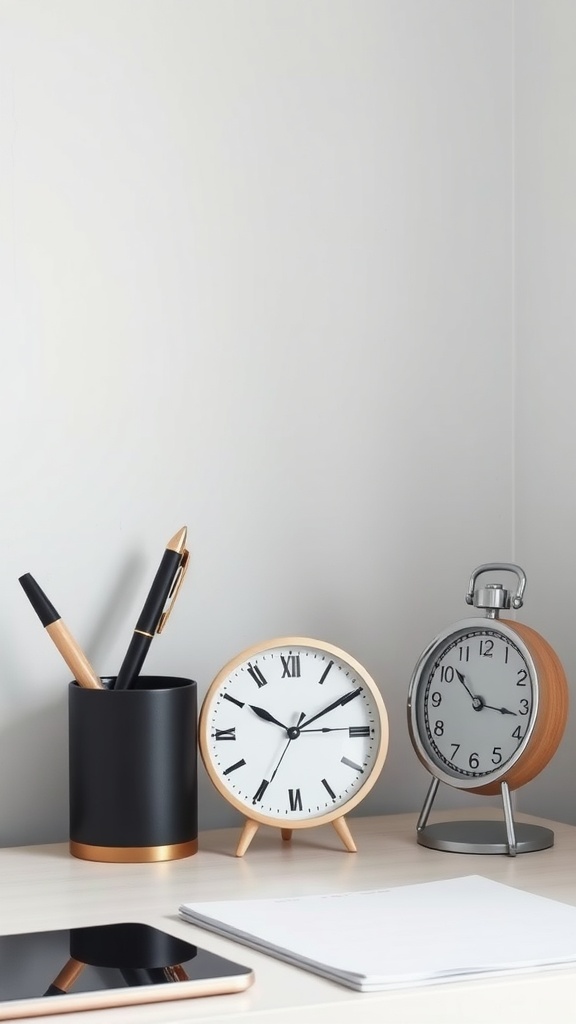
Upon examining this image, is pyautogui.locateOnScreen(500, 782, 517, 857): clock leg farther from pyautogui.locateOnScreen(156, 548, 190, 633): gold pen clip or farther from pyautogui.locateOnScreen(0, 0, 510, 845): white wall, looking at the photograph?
pyautogui.locateOnScreen(156, 548, 190, 633): gold pen clip

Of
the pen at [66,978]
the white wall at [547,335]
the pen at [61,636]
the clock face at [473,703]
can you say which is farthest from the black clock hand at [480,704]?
the pen at [66,978]

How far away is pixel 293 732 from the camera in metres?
1.16

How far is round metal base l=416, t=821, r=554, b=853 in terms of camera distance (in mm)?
1156

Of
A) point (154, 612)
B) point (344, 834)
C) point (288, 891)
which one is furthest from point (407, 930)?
point (154, 612)

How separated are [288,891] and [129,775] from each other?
0.20 meters

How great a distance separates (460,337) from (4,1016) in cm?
99

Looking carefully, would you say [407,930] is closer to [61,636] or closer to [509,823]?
[509,823]

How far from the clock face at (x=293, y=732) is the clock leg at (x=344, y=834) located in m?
0.01

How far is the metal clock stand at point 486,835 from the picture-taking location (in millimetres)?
1154

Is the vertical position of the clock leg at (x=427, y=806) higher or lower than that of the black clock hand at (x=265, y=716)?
lower

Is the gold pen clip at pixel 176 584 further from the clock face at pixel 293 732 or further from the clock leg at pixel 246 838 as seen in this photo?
the clock leg at pixel 246 838

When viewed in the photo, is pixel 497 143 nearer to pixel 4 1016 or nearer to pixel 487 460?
pixel 487 460

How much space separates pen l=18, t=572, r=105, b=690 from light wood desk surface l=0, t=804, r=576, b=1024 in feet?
0.55


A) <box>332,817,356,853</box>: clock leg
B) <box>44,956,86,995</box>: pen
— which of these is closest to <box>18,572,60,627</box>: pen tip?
<box>332,817,356,853</box>: clock leg
